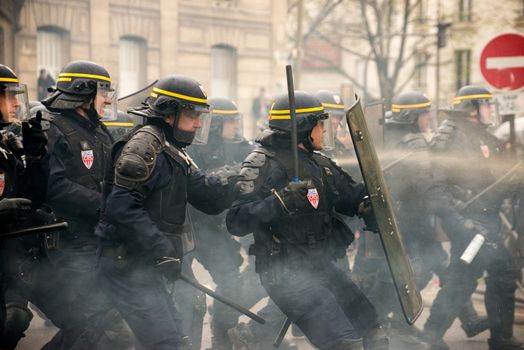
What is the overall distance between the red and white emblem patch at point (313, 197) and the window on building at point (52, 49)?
13044mm

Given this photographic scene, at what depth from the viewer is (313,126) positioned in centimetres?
536

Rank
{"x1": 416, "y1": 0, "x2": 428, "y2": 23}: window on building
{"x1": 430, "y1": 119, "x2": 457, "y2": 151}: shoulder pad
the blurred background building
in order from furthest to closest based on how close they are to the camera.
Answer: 1. {"x1": 416, "y1": 0, "x2": 428, "y2": 23}: window on building
2. the blurred background building
3. {"x1": 430, "y1": 119, "x2": 457, "y2": 151}: shoulder pad

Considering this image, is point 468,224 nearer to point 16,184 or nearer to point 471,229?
point 471,229

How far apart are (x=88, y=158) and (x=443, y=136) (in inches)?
128

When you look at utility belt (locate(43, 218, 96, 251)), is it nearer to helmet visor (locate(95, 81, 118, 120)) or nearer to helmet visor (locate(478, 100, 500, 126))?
helmet visor (locate(95, 81, 118, 120))

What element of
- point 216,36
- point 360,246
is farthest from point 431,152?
point 216,36

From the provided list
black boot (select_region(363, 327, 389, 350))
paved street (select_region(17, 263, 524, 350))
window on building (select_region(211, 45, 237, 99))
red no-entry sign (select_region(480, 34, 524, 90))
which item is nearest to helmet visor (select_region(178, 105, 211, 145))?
black boot (select_region(363, 327, 389, 350))

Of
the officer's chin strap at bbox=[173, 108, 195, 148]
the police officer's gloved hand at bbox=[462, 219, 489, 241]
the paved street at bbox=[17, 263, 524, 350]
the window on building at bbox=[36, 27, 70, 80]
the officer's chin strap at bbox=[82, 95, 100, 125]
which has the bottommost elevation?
the paved street at bbox=[17, 263, 524, 350]

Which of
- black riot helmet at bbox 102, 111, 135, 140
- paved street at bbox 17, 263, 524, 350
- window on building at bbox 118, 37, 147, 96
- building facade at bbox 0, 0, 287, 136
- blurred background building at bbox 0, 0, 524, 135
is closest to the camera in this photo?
paved street at bbox 17, 263, 524, 350

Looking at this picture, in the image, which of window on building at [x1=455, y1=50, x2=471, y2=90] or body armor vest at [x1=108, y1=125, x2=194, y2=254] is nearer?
body armor vest at [x1=108, y1=125, x2=194, y2=254]

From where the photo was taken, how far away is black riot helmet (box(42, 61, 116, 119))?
579 cm

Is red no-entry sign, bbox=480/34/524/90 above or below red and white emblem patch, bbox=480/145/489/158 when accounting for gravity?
above

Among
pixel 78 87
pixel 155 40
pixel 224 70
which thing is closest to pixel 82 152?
pixel 78 87

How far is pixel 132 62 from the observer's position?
2047 centimetres
